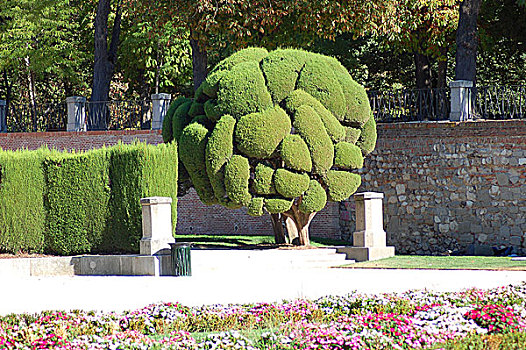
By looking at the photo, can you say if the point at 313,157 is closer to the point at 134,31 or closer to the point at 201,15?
the point at 201,15

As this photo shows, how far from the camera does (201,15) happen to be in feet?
71.7

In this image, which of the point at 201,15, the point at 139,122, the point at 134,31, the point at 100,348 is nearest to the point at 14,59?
the point at 134,31

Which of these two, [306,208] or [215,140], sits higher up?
[215,140]

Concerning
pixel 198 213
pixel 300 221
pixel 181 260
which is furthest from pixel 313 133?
pixel 198 213

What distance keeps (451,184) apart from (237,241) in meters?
5.75

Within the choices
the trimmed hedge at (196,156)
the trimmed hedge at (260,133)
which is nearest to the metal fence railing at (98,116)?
the trimmed hedge at (196,156)

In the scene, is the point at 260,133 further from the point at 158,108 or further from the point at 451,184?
the point at 158,108

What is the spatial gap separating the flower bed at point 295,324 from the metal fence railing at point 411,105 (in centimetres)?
1267

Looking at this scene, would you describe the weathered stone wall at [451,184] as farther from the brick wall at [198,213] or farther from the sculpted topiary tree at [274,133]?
the sculpted topiary tree at [274,133]

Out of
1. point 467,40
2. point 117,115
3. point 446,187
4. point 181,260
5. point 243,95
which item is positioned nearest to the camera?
point 181,260

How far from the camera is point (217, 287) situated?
1221 cm

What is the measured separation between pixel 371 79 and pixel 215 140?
1996 cm

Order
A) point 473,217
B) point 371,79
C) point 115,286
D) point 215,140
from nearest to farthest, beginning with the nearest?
point 115,286 → point 215,140 → point 473,217 → point 371,79

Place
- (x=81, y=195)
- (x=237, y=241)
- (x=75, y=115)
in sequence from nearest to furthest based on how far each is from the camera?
(x=81, y=195) < (x=237, y=241) < (x=75, y=115)
